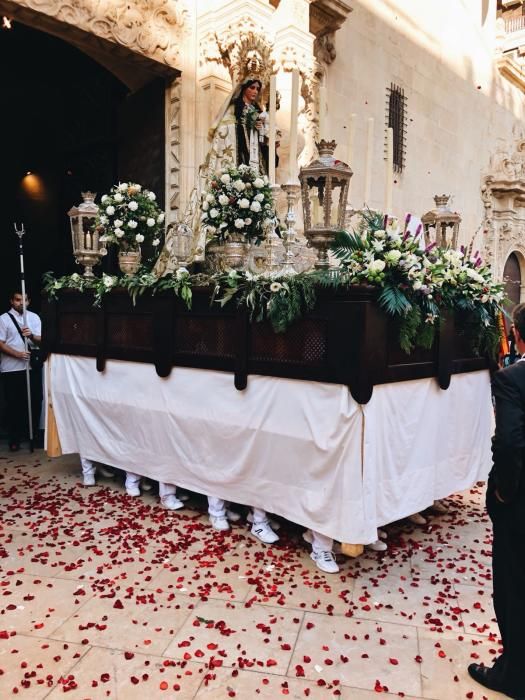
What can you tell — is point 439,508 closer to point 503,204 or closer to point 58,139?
point 58,139

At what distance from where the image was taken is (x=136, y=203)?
5.27 meters

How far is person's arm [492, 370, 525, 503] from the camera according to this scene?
218 centimetres

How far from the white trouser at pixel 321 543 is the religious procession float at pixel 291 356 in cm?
12

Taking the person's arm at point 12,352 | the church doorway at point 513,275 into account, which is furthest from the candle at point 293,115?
the church doorway at point 513,275

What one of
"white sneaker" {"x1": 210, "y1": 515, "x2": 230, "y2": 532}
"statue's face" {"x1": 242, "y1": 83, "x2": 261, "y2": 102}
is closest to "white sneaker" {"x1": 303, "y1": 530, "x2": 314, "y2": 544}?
"white sneaker" {"x1": 210, "y1": 515, "x2": 230, "y2": 532}

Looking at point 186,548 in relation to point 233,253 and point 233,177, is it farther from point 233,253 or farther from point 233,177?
point 233,177

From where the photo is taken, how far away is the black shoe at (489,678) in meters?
2.38

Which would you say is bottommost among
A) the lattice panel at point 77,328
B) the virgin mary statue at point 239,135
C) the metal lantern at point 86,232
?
the lattice panel at point 77,328

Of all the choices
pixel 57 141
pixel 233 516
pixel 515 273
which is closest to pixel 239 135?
pixel 233 516

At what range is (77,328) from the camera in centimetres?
534

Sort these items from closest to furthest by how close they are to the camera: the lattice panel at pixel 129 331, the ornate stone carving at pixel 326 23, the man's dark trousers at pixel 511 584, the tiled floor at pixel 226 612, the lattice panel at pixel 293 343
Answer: the man's dark trousers at pixel 511 584
the tiled floor at pixel 226 612
the lattice panel at pixel 293 343
the lattice panel at pixel 129 331
the ornate stone carving at pixel 326 23

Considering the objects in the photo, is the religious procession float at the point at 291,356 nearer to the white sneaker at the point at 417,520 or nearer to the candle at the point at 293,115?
the candle at the point at 293,115

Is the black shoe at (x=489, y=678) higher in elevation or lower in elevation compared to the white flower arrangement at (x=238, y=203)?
lower

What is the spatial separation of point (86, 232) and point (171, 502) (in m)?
2.93
